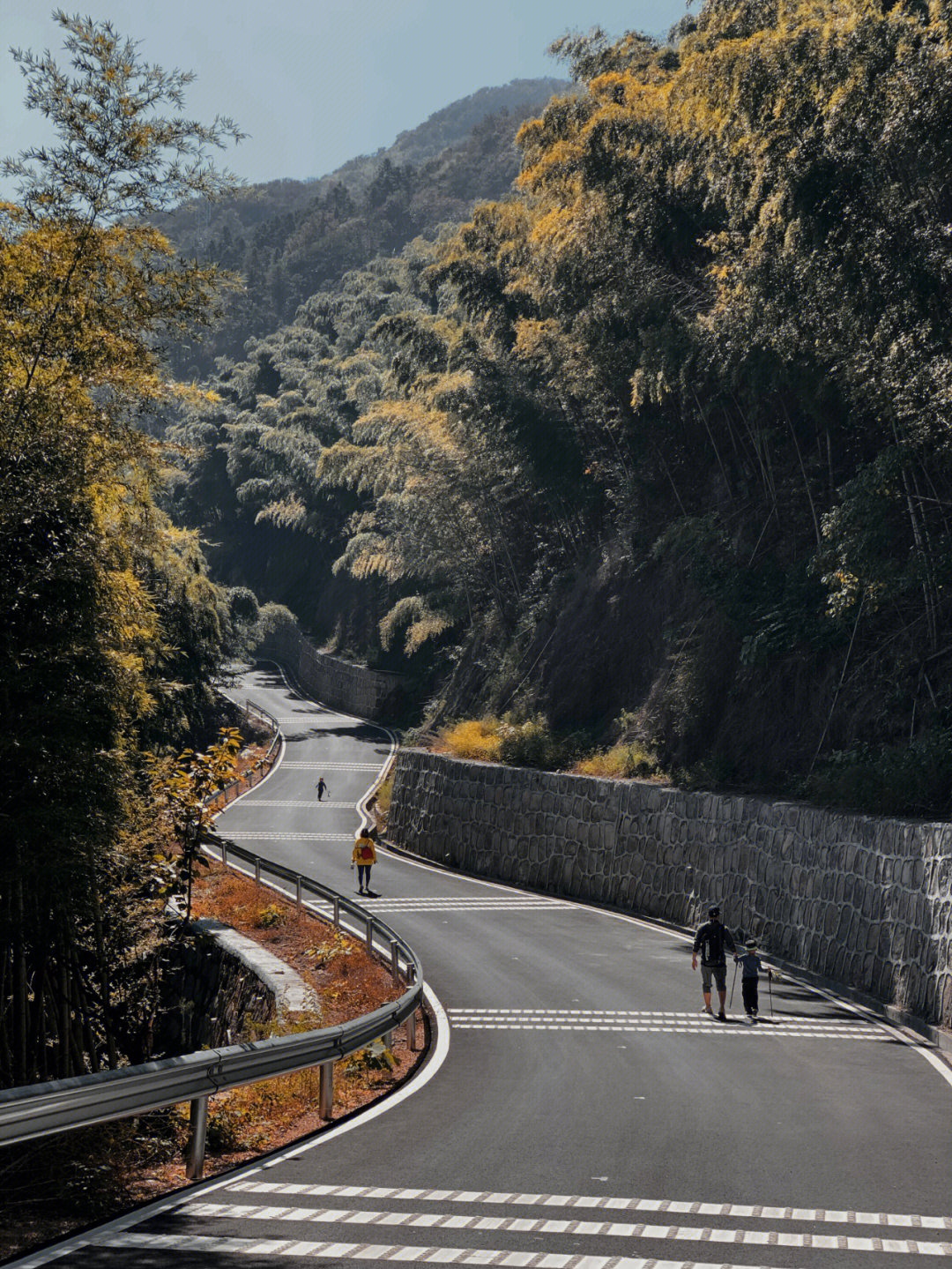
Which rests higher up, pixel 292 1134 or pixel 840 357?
pixel 840 357

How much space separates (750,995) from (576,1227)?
10.9 m

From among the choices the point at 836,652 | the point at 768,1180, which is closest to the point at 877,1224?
the point at 768,1180

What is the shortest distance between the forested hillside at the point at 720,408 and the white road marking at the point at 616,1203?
12577mm

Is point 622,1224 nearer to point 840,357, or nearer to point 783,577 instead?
point 840,357

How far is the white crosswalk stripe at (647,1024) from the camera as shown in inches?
647

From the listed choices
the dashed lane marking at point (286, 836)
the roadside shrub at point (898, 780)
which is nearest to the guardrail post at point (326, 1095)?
the roadside shrub at point (898, 780)

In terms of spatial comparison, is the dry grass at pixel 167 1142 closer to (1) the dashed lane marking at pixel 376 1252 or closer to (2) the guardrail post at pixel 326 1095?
(2) the guardrail post at pixel 326 1095

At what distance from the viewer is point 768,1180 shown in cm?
872

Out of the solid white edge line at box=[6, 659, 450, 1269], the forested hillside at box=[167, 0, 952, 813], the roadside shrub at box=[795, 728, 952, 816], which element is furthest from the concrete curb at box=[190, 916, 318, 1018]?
the forested hillside at box=[167, 0, 952, 813]

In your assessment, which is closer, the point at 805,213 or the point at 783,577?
the point at 805,213

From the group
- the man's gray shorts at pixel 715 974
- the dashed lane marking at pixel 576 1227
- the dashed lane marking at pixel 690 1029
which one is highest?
the dashed lane marking at pixel 576 1227

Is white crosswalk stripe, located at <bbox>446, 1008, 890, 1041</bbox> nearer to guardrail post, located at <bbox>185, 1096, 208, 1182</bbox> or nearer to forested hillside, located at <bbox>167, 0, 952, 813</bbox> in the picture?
forested hillside, located at <bbox>167, 0, 952, 813</bbox>

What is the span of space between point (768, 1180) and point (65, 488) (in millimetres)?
7578

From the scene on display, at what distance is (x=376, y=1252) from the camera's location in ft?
22.2
